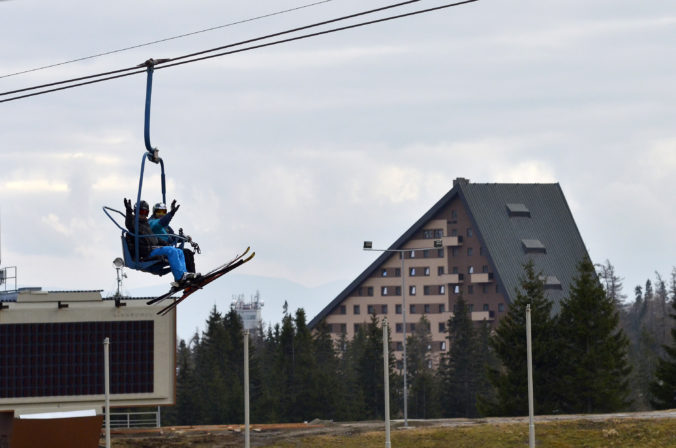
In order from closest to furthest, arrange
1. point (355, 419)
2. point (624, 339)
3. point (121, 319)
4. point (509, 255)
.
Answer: point (121, 319), point (624, 339), point (355, 419), point (509, 255)

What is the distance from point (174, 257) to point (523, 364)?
206 feet

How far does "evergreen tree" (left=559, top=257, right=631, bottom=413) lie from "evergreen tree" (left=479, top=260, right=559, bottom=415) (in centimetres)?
86

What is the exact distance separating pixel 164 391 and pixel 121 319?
4.63m

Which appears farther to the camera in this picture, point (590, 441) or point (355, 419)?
point (355, 419)

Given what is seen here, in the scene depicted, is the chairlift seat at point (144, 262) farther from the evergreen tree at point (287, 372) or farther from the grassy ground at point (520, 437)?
the evergreen tree at point (287, 372)

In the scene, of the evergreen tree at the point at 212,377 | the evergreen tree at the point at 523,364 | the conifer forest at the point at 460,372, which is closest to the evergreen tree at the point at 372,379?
the conifer forest at the point at 460,372

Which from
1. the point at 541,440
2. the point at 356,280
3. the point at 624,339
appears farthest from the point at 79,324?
the point at 356,280

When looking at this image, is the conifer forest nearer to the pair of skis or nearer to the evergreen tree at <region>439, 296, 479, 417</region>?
the evergreen tree at <region>439, 296, 479, 417</region>

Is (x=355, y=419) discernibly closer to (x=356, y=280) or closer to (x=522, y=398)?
(x=522, y=398)

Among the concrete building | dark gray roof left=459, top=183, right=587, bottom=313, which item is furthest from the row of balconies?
dark gray roof left=459, top=183, right=587, bottom=313

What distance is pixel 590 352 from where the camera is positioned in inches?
3521

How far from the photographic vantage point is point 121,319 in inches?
2965

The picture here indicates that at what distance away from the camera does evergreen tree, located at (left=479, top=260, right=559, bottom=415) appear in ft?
294

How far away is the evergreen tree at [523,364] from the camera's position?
8975 cm
